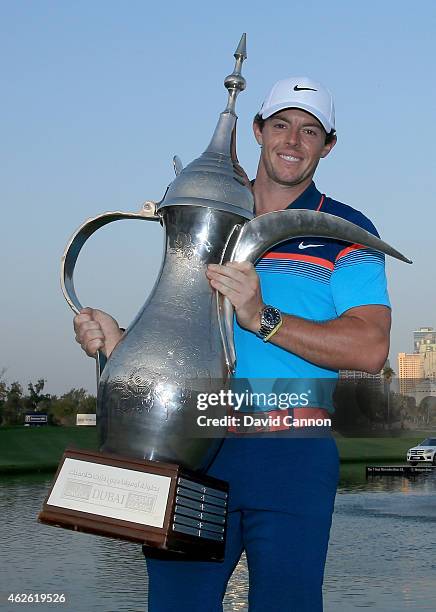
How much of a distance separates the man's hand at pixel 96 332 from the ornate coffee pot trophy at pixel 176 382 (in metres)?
0.20

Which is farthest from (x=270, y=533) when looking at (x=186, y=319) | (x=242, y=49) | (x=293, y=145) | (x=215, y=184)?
(x=242, y=49)

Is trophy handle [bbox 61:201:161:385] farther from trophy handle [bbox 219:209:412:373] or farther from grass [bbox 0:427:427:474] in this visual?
grass [bbox 0:427:427:474]

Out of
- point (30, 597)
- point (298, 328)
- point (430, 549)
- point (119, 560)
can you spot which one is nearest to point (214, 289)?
point (298, 328)

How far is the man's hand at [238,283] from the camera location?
2.34 meters

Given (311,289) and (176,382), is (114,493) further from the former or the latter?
(311,289)

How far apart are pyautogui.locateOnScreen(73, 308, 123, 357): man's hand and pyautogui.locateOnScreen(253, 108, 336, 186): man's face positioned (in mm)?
583

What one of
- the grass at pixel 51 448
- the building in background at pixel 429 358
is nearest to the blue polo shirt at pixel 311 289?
the building in background at pixel 429 358

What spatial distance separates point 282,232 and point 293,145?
357 mm

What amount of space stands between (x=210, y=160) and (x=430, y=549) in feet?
40.0

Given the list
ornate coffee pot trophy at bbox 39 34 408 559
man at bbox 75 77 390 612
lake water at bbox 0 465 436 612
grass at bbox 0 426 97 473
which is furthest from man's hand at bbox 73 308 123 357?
grass at bbox 0 426 97 473

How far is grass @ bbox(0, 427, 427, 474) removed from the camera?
114 ft

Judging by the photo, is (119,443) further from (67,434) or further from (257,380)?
(67,434)

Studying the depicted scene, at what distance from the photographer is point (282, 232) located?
97.0 inches

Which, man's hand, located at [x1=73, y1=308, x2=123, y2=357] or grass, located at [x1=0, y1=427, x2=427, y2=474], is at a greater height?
grass, located at [x1=0, y1=427, x2=427, y2=474]
